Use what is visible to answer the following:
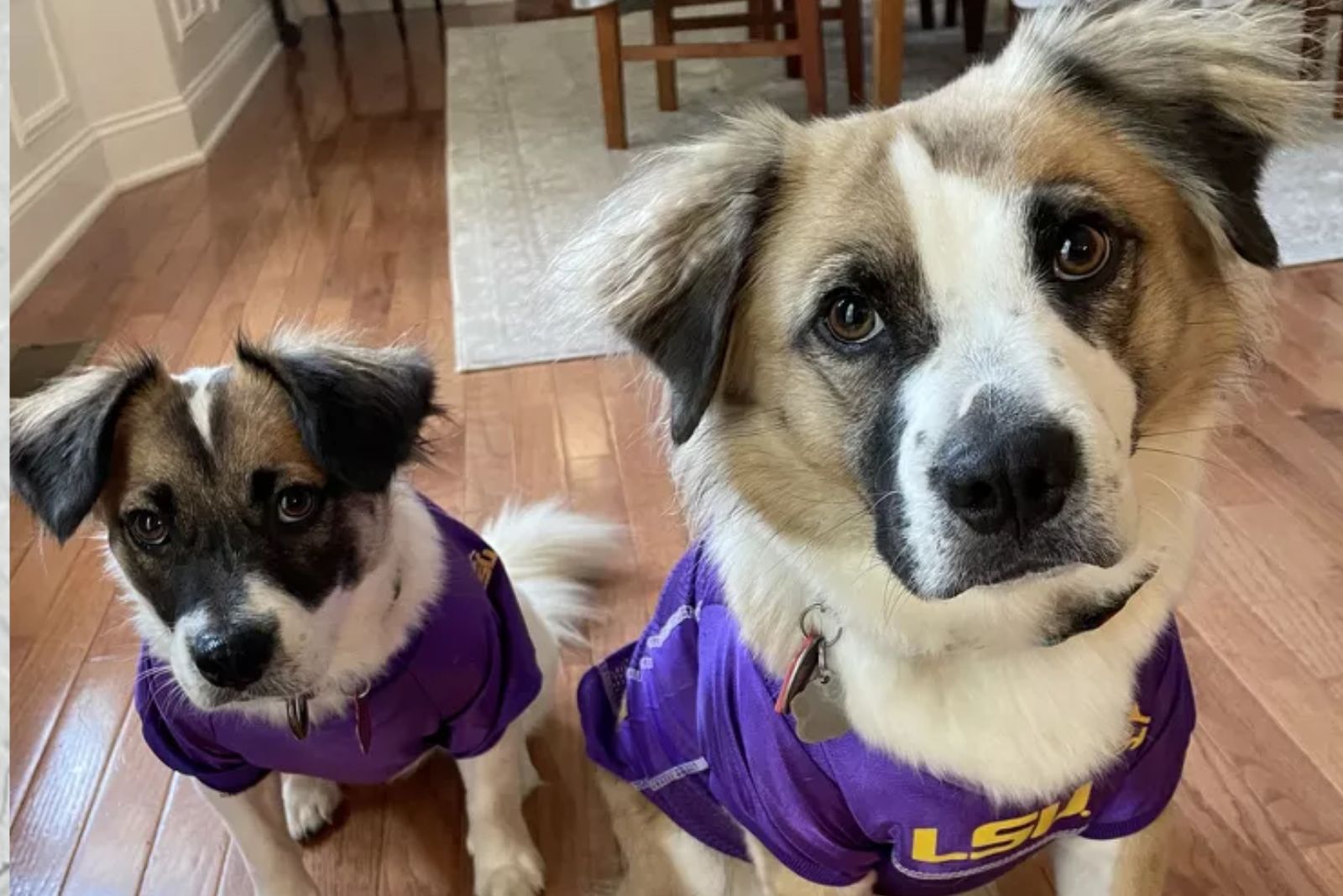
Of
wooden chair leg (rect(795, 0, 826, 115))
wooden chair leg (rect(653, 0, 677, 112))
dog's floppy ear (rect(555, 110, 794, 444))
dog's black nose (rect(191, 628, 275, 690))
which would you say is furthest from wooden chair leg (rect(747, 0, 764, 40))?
dog's black nose (rect(191, 628, 275, 690))

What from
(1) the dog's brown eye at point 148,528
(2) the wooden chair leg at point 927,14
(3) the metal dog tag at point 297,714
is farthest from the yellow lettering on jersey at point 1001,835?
(2) the wooden chair leg at point 927,14

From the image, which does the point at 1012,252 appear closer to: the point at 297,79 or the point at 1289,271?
the point at 1289,271

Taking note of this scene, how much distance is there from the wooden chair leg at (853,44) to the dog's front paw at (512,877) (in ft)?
10.4

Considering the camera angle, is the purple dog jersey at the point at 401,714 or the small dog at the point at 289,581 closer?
the small dog at the point at 289,581

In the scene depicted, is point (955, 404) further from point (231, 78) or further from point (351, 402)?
point (231, 78)

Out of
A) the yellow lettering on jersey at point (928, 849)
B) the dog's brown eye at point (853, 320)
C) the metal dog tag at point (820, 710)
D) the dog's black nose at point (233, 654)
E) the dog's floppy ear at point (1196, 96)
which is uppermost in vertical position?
the dog's floppy ear at point (1196, 96)

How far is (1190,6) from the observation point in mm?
1297

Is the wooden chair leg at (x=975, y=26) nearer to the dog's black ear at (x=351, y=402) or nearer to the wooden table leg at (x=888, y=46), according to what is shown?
the wooden table leg at (x=888, y=46)

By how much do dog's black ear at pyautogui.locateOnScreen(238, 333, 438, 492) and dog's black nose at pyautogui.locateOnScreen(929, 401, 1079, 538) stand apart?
74 cm

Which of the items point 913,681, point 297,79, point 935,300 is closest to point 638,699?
point 913,681

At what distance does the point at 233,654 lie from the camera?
4.55ft

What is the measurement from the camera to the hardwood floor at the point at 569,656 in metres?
1.75

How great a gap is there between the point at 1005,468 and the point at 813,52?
3.40m

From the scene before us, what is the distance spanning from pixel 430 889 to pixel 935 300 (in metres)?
1.15
